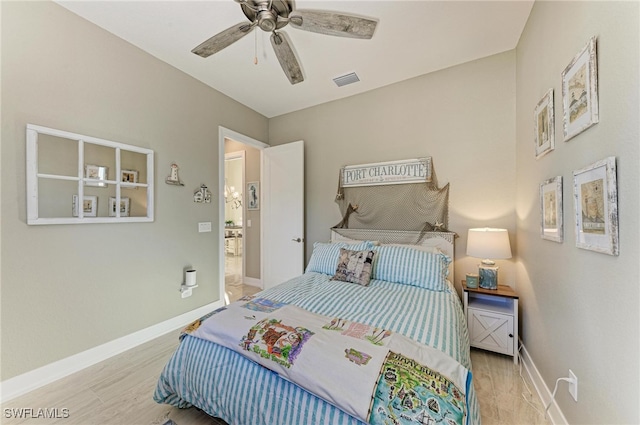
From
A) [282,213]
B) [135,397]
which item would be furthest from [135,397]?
[282,213]

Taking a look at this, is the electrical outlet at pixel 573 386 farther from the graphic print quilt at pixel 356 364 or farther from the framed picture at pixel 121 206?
the framed picture at pixel 121 206

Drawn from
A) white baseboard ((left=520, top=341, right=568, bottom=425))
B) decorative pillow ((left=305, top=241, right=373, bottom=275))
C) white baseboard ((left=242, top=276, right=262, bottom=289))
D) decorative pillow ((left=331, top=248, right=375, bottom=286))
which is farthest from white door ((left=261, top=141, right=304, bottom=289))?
white baseboard ((left=520, top=341, right=568, bottom=425))

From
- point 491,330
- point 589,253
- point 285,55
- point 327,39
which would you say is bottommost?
point 491,330

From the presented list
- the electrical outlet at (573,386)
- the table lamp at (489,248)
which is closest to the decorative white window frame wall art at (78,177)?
the table lamp at (489,248)

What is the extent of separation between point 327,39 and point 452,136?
5.31 ft

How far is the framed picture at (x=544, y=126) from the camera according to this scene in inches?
61.4

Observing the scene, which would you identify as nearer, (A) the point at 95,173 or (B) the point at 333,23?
(B) the point at 333,23

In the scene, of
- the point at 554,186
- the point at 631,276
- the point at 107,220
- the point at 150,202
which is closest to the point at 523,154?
the point at 554,186

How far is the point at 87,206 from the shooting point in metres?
2.05

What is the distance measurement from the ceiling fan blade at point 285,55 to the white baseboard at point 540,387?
2.89 metres

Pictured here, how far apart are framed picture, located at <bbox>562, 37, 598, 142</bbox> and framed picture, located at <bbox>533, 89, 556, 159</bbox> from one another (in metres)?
0.19

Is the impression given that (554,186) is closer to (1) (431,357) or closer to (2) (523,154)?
(2) (523,154)

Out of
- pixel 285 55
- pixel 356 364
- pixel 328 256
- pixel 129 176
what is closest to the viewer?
pixel 356 364

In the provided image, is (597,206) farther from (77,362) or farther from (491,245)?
(77,362)
